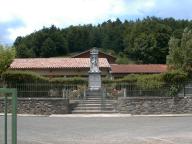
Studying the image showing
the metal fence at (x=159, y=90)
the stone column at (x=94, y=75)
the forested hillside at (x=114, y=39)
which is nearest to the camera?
the metal fence at (x=159, y=90)

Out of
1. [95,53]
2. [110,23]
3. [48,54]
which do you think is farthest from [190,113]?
[110,23]

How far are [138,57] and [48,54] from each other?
890 inches

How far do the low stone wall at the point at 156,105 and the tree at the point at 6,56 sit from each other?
15.4m

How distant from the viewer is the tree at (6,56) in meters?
46.3

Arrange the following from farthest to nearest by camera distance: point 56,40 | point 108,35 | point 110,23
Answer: point 110,23 → point 108,35 → point 56,40

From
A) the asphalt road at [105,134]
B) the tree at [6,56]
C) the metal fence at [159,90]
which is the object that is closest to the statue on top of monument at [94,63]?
the tree at [6,56]

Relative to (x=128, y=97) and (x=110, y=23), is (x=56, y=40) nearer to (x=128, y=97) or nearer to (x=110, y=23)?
(x=110, y=23)

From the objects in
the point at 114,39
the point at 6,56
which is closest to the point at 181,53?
the point at 6,56

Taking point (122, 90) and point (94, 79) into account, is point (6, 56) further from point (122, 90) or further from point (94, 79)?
point (122, 90)

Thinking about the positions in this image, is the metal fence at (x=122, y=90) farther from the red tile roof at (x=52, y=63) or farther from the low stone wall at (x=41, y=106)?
the red tile roof at (x=52, y=63)

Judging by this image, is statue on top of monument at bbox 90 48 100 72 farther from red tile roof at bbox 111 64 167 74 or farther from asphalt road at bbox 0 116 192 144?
red tile roof at bbox 111 64 167 74

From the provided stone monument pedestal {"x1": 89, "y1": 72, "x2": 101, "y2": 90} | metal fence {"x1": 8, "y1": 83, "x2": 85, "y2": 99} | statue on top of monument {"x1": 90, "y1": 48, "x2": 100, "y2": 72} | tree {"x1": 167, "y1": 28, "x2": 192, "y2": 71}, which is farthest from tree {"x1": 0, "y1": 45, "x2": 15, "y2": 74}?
tree {"x1": 167, "y1": 28, "x2": 192, "y2": 71}

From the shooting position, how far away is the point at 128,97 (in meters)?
32.5

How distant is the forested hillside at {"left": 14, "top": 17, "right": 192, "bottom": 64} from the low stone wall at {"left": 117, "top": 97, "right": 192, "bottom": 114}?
72.2m
